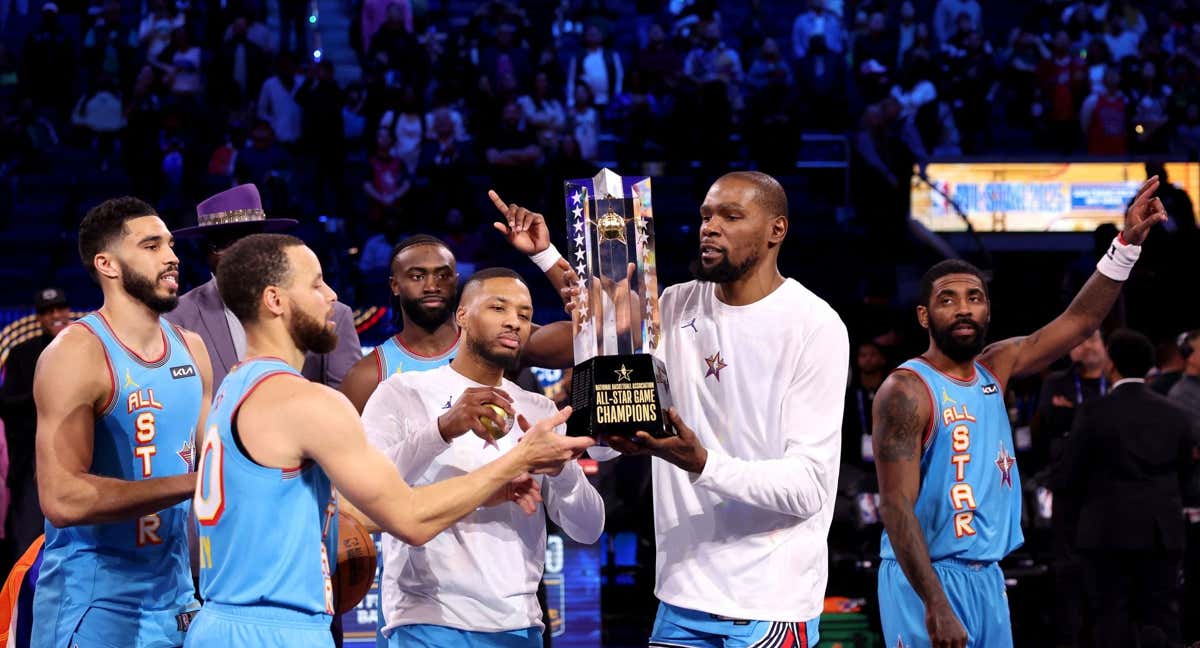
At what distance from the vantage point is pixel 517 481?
4516 millimetres

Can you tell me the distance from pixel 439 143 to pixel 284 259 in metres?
11.0

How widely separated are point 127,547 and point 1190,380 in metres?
7.65

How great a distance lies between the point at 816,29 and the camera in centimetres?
1788

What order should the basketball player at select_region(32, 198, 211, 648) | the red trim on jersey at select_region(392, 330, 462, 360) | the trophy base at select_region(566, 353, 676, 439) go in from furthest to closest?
the red trim on jersey at select_region(392, 330, 462, 360)
the basketball player at select_region(32, 198, 211, 648)
the trophy base at select_region(566, 353, 676, 439)

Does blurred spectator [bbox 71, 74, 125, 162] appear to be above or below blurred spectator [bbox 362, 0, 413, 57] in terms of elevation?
below

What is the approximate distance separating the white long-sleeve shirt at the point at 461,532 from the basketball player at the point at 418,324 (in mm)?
1114

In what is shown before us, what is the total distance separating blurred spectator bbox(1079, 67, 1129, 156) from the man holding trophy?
12.9 m

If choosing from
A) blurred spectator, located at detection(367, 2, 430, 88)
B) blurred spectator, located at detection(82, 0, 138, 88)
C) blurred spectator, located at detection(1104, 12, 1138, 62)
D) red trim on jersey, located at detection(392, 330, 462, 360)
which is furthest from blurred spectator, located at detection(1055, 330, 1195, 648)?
blurred spectator, located at detection(82, 0, 138, 88)

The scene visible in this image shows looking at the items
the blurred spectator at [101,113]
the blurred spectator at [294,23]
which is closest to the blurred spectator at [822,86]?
the blurred spectator at [294,23]

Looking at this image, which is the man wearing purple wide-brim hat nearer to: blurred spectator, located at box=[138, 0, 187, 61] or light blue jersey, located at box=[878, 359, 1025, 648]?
light blue jersey, located at box=[878, 359, 1025, 648]

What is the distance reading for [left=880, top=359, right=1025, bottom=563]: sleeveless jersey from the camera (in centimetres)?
579

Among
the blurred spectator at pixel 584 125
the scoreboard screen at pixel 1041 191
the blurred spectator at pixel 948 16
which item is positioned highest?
the blurred spectator at pixel 948 16

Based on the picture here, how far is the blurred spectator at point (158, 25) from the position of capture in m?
16.6

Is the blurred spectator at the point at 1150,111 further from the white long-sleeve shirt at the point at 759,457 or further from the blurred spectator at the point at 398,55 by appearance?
the white long-sleeve shirt at the point at 759,457
